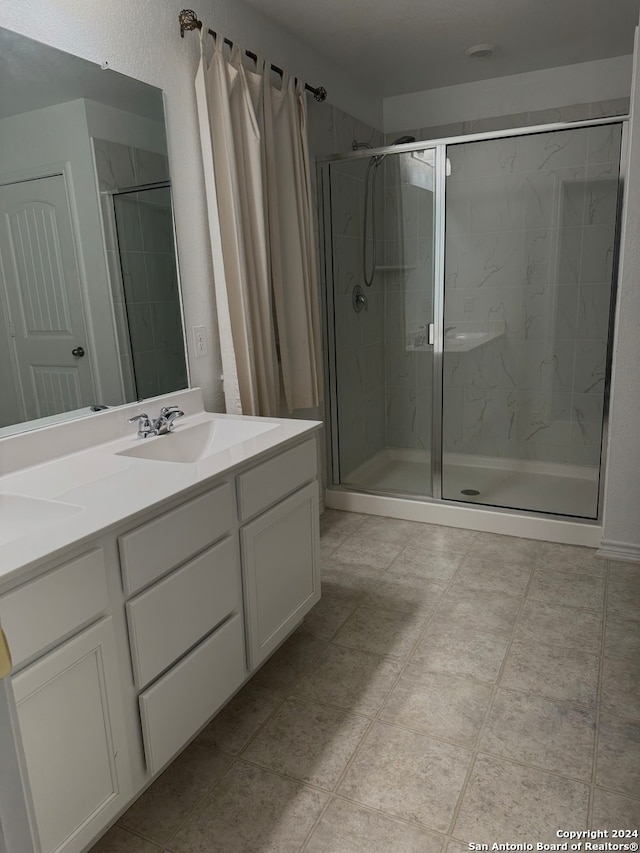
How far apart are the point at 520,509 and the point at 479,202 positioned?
1702mm

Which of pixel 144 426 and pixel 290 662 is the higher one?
pixel 144 426

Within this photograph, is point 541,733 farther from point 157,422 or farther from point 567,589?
point 157,422

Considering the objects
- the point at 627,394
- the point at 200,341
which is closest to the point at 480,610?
the point at 627,394

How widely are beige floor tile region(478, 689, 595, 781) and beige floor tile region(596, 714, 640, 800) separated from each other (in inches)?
1.1

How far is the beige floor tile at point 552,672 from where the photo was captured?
200cm

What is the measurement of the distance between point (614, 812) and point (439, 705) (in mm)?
557

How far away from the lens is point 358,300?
3646mm

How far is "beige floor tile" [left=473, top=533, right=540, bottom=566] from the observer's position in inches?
116

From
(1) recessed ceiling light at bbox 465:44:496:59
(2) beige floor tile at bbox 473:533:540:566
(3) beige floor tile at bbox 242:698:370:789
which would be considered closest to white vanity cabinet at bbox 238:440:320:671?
(3) beige floor tile at bbox 242:698:370:789

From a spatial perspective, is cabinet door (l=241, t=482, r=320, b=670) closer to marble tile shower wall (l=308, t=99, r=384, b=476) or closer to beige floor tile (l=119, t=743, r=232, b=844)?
beige floor tile (l=119, t=743, r=232, b=844)

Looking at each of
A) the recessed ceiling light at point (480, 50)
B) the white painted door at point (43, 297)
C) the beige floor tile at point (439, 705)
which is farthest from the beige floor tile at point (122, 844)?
the recessed ceiling light at point (480, 50)

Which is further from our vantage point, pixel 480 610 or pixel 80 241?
pixel 480 610

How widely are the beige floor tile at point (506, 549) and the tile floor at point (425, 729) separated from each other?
14 centimetres

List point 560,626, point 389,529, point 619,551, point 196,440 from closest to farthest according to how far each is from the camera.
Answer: point 196,440 → point 560,626 → point 619,551 → point 389,529
